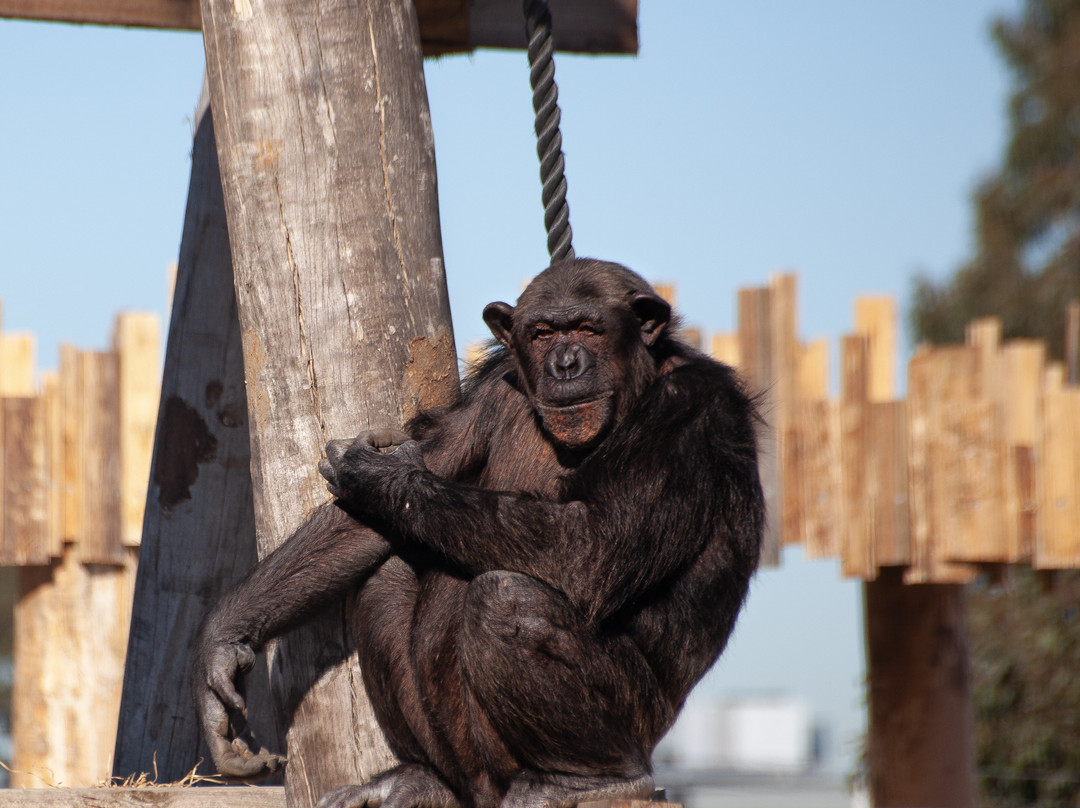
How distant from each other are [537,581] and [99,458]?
4.14m

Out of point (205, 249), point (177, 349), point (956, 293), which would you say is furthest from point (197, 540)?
point (956, 293)

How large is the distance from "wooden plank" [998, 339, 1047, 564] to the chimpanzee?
3.36m

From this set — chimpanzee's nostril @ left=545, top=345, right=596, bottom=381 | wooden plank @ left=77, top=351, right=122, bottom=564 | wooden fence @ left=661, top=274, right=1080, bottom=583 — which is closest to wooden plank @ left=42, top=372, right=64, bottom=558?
wooden plank @ left=77, top=351, right=122, bottom=564

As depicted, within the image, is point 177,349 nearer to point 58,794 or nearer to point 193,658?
point 193,658

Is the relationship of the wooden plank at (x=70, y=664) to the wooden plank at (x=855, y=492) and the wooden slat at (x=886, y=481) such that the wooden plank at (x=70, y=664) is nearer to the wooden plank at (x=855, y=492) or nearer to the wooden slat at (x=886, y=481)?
the wooden plank at (x=855, y=492)

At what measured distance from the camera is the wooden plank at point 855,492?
677cm

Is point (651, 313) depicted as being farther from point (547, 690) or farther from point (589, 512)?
point (547, 690)

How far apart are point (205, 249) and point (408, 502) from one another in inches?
73.9

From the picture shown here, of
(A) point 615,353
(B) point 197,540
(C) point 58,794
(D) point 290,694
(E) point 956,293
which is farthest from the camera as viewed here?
(E) point 956,293

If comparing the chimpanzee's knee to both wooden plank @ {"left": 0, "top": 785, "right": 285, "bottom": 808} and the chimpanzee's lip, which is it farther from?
wooden plank @ {"left": 0, "top": 785, "right": 285, "bottom": 808}

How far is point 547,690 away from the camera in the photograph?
3.02 metres

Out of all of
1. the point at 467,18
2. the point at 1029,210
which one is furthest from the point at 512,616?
the point at 1029,210

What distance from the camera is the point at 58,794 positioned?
2.90m

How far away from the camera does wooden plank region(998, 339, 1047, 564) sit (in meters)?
6.36
